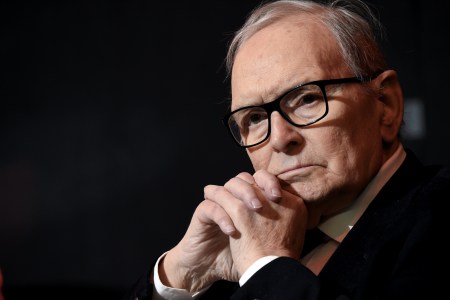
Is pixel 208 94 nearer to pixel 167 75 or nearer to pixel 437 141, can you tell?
pixel 167 75

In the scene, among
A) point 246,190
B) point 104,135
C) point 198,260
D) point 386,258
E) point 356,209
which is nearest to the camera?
point 386,258

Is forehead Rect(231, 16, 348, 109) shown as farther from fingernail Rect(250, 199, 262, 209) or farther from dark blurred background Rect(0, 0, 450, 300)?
dark blurred background Rect(0, 0, 450, 300)

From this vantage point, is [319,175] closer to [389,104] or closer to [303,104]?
[303,104]

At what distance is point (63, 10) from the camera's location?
106 inches

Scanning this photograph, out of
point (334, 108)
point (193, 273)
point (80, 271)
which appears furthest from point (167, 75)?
point (334, 108)

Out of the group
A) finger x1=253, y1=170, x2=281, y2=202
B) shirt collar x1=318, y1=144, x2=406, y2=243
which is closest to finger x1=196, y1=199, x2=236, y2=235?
finger x1=253, y1=170, x2=281, y2=202

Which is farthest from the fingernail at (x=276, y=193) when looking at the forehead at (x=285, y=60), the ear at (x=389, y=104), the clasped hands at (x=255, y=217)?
the ear at (x=389, y=104)

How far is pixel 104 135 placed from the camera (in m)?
2.62

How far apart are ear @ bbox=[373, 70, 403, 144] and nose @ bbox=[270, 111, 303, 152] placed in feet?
0.81

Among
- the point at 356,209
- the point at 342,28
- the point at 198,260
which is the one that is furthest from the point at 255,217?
the point at 342,28

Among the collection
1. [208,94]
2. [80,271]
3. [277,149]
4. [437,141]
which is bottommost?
[80,271]

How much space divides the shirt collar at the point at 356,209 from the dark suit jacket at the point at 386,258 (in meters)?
0.03

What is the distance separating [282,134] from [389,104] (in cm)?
32

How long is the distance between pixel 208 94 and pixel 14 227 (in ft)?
3.23
